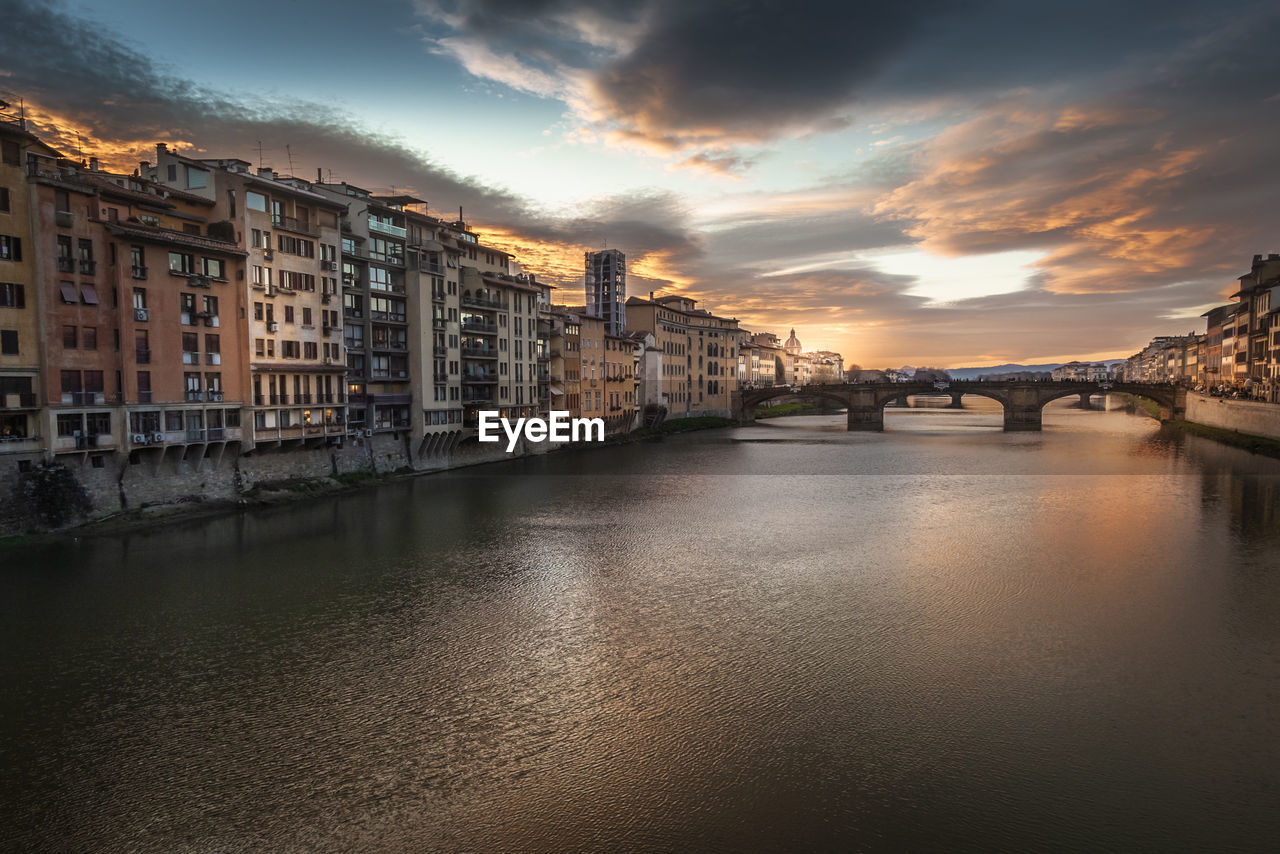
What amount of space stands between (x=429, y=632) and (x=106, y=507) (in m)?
20.5

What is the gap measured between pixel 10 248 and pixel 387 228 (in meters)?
21.3

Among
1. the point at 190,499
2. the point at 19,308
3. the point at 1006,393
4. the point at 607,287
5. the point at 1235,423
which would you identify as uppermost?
the point at 607,287

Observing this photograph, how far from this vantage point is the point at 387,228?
47719mm

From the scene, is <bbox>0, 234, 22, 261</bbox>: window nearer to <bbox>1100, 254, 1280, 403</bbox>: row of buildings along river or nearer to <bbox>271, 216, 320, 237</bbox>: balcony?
<bbox>271, 216, 320, 237</bbox>: balcony

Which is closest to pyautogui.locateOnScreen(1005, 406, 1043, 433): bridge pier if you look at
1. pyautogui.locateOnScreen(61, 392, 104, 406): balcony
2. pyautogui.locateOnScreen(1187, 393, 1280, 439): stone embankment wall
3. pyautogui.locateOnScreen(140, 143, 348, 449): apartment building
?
pyautogui.locateOnScreen(1187, 393, 1280, 439): stone embankment wall

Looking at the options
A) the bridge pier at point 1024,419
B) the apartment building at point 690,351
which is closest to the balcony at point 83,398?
the apartment building at point 690,351

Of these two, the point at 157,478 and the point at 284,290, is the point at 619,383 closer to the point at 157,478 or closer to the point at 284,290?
the point at 284,290

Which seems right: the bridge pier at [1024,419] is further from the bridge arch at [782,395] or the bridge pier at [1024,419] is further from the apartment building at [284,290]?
the apartment building at [284,290]

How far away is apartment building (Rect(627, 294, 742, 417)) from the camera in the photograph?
3802 inches

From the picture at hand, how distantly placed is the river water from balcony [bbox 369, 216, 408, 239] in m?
20.3

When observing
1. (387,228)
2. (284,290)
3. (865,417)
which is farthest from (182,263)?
(865,417)

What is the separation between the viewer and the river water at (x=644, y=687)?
12500 millimetres

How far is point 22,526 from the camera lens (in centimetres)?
2912

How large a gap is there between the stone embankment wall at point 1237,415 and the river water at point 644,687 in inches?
1405
